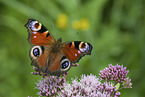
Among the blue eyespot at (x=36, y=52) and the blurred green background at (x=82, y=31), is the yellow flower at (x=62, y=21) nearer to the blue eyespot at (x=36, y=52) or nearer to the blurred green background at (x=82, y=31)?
the blurred green background at (x=82, y=31)

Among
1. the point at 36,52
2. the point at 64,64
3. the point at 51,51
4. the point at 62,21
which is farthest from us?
the point at 62,21

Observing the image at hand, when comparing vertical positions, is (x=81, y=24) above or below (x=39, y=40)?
above

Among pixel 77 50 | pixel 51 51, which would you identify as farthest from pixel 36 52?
pixel 77 50

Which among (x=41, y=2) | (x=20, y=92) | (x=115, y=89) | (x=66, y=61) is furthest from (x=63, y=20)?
(x=115, y=89)

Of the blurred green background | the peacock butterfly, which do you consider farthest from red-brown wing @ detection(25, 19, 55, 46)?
the blurred green background

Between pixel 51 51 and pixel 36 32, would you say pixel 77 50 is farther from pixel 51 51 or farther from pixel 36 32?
pixel 36 32

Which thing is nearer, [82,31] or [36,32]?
[36,32]

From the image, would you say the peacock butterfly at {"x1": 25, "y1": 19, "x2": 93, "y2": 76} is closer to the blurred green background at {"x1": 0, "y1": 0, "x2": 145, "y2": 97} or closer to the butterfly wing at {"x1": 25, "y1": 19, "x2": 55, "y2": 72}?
the butterfly wing at {"x1": 25, "y1": 19, "x2": 55, "y2": 72}
